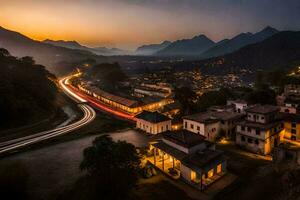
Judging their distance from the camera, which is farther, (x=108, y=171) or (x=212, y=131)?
(x=212, y=131)

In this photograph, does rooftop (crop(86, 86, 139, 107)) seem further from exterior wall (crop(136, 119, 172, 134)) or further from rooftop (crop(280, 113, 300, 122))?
rooftop (crop(280, 113, 300, 122))

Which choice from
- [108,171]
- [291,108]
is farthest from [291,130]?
[108,171]

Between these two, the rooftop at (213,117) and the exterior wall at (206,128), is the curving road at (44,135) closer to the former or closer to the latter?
the exterior wall at (206,128)

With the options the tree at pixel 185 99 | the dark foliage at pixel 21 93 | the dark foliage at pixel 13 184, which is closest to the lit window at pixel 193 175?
the dark foliage at pixel 13 184

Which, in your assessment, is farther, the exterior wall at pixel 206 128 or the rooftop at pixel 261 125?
the exterior wall at pixel 206 128

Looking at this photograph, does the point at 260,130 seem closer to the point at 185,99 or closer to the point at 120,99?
the point at 185,99
